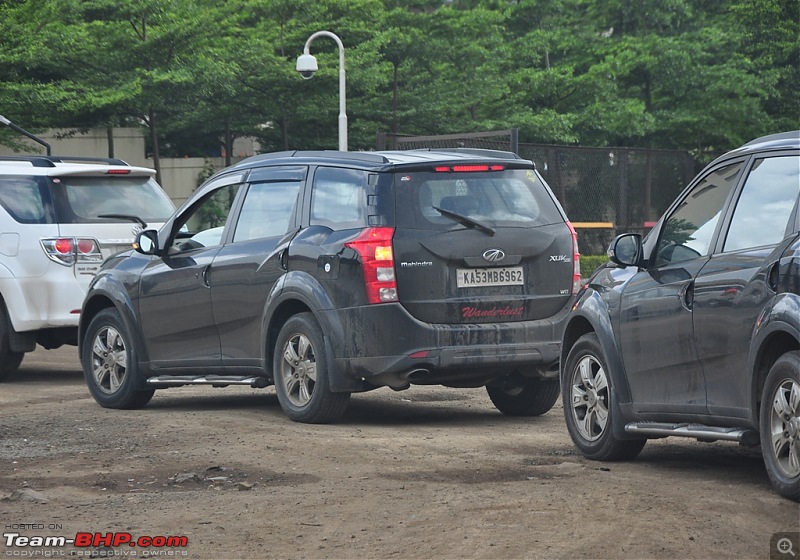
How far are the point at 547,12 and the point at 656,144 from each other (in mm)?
4824

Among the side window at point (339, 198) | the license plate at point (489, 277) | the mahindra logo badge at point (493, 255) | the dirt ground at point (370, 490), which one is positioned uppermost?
the side window at point (339, 198)

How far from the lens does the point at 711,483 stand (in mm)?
7336

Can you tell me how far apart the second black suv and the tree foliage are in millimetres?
18516

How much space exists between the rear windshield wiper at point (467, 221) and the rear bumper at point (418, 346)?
622mm

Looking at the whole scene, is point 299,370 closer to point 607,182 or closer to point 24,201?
point 24,201

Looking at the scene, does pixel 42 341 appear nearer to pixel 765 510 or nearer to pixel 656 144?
pixel 765 510

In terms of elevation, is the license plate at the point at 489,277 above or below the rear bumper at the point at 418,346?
above

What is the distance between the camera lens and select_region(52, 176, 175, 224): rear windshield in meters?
14.0

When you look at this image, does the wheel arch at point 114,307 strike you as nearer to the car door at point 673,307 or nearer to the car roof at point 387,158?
the car roof at point 387,158

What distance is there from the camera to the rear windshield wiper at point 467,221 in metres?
9.98

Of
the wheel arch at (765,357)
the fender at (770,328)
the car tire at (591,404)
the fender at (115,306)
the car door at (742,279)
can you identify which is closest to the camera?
the fender at (770,328)

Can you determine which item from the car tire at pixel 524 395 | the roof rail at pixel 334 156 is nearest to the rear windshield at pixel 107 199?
the roof rail at pixel 334 156

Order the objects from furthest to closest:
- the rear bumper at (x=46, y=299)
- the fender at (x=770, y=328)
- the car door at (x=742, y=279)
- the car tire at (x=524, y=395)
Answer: the rear bumper at (x=46, y=299) → the car tire at (x=524, y=395) → the car door at (x=742, y=279) → the fender at (x=770, y=328)

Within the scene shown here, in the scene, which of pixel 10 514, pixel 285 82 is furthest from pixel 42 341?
pixel 285 82
